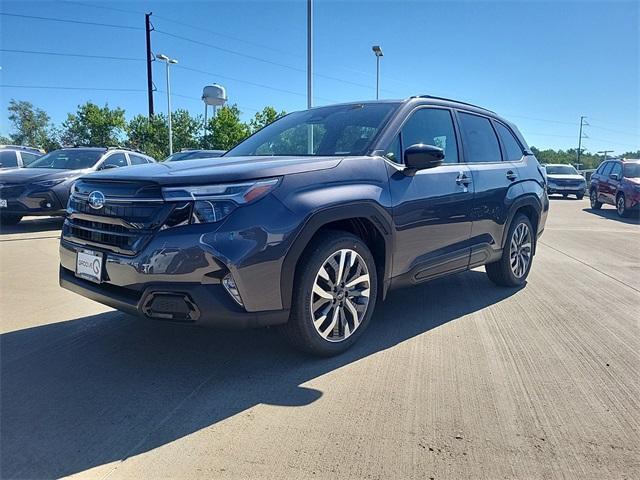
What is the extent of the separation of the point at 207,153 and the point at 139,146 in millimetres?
27886

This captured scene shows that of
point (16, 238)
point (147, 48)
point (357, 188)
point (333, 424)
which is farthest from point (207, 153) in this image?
point (147, 48)

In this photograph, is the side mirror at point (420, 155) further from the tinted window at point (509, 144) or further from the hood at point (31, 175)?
the hood at point (31, 175)

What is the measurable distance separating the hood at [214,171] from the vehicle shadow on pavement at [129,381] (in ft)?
4.04

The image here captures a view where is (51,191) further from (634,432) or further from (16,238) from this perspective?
(634,432)

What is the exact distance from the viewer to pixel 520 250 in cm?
550

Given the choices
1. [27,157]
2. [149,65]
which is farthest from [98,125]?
[27,157]

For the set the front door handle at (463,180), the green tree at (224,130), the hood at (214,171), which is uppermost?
the green tree at (224,130)

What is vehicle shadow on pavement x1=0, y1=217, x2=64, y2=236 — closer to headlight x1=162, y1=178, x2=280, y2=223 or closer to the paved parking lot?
the paved parking lot

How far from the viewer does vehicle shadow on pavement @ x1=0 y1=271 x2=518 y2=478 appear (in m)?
2.37

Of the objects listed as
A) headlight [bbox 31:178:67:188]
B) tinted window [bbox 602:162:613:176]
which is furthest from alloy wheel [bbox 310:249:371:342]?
tinted window [bbox 602:162:613:176]

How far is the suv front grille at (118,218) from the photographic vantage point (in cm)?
282

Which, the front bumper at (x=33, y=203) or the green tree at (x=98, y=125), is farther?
the green tree at (x=98, y=125)

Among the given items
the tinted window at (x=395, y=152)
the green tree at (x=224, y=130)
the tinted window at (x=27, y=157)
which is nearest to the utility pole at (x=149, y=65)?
the green tree at (x=224, y=130)

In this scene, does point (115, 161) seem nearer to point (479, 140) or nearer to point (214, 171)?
point (479, 140)
